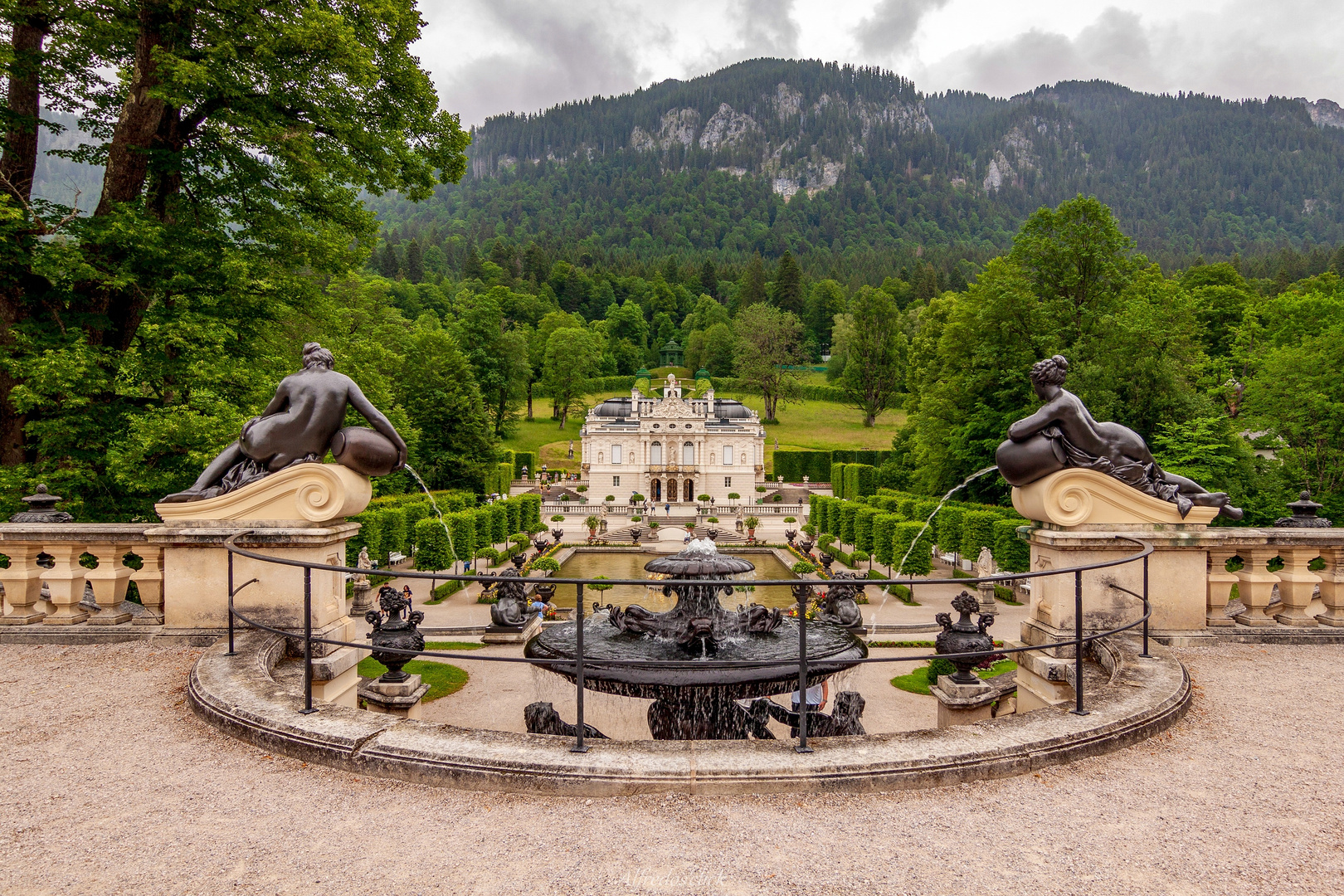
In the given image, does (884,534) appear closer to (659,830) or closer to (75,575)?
(75,575)

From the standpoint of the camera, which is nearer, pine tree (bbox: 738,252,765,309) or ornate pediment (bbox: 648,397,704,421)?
ornate pediment (bbox: 648,397,704,421)

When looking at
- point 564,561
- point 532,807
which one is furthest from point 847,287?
point 532,807

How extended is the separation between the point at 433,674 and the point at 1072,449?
33.0ft

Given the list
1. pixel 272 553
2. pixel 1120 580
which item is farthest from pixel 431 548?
pixel 1120 580

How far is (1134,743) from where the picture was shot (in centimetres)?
467

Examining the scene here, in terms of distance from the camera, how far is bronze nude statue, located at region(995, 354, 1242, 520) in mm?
6633

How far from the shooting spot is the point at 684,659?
664 cm

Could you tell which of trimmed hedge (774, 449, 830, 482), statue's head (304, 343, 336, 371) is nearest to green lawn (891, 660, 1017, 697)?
statue's head (304, 343, 336, 371)

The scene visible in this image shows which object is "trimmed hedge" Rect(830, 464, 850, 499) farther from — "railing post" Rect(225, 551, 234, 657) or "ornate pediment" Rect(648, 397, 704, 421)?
"railing post" Rect(225, 551, 234, 657)

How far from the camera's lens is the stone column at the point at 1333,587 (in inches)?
285

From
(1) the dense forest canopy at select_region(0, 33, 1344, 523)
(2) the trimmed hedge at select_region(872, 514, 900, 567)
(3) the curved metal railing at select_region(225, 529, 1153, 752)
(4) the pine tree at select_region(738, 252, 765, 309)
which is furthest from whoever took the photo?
(4) the pine tree at select_region(738, 252, 765, 309)

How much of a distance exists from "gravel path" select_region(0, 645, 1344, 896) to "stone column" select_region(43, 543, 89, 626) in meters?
2.91

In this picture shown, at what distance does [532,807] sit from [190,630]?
4873mm

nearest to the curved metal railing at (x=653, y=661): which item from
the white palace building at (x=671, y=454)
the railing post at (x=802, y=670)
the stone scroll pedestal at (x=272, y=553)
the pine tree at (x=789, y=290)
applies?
the railing post at (x=802, y=670)
